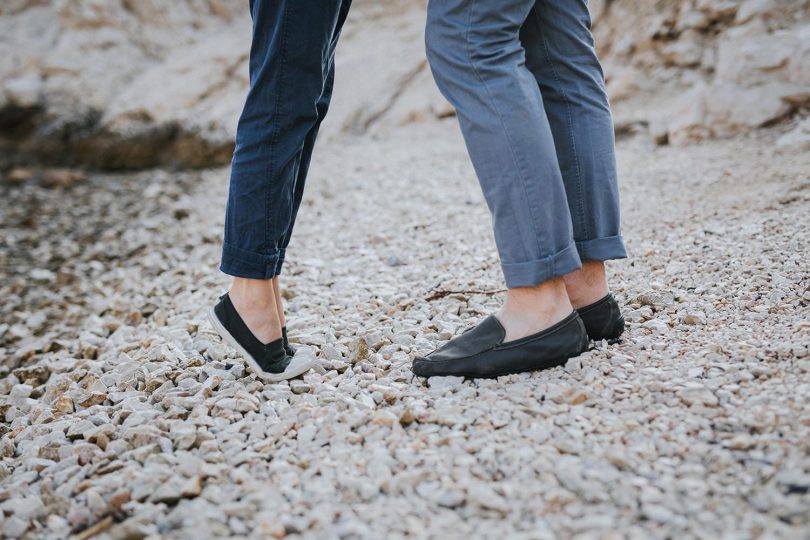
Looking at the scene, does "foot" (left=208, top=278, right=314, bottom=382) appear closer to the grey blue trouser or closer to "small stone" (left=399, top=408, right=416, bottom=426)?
"small stone" (left=399, top=408, right=416, bottom=426)

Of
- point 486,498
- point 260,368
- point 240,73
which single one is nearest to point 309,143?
point 260,368

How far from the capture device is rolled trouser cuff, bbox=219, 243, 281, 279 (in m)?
1.53

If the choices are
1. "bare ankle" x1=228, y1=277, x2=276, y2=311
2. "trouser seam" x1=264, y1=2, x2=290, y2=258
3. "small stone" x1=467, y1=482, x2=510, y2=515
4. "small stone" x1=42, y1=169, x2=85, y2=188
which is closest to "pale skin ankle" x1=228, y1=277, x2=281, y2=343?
"bare ankle" x1=228, y1=277, x2=276, y2=311

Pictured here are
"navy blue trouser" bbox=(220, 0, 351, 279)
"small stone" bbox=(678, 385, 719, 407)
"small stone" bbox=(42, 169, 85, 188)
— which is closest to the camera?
"small stone" bbox=(678, 385, 719, 407)

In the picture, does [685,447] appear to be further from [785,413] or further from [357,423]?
[357,423]

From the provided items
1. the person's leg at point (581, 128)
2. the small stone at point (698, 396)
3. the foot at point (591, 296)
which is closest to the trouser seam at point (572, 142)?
the person's leg at point (581, 128)

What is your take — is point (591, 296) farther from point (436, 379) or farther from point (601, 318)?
point (436, 379)

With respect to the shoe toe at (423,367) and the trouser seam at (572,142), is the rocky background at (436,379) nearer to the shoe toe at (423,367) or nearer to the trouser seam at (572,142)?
the shoe toe at (423,367)

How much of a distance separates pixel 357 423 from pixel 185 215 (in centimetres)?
400

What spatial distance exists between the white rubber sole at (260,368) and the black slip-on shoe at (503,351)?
336mm

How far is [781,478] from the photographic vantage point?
1.07 meters

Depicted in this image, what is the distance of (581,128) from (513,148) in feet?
1.01

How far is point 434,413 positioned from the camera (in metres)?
1.42

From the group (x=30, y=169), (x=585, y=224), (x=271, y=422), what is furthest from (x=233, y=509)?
(x=30, y=169)
